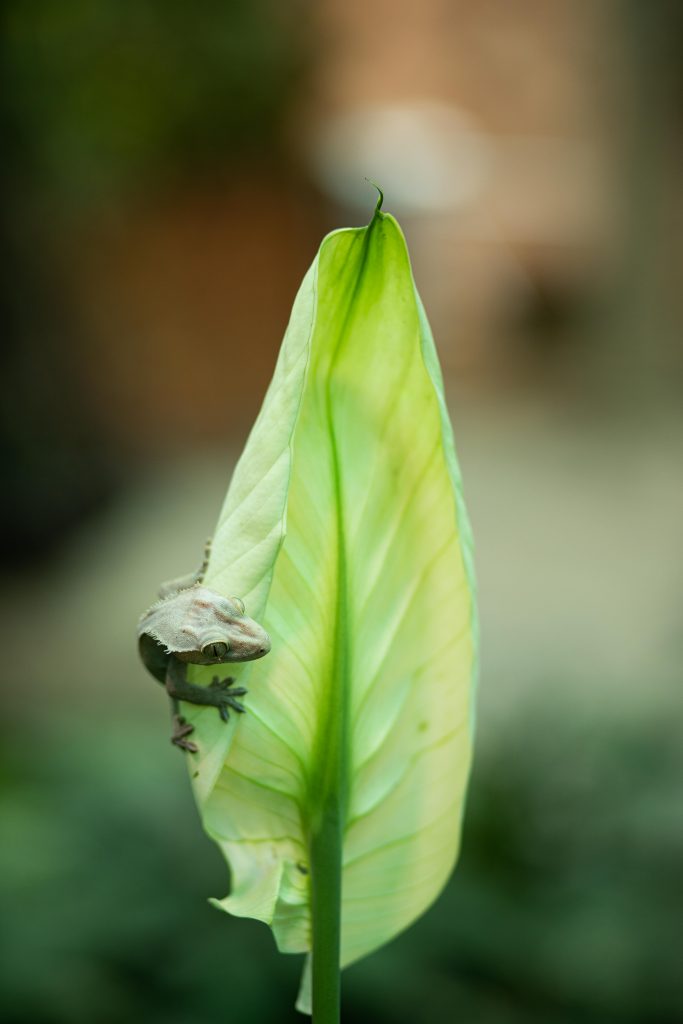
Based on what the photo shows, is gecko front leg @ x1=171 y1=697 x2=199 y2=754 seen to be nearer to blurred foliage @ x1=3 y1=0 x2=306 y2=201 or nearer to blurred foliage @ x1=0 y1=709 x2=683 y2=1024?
blurred foliage @ x1=0 y1=709 x2=683 y2=1024

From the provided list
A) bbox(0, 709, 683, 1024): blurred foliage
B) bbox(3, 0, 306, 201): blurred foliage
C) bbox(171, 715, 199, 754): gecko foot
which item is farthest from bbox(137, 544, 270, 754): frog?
bbox(3, 0, 306, 201): blurred foliage

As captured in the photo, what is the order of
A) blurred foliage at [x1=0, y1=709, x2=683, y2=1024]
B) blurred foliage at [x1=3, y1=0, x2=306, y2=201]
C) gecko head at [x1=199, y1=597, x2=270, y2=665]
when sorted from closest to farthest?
gecko head at [x1=199, y1=597, x2=270, y2=665] < blurred foliage at [x1=0, y1=709, x2=683, y2=1024] < blurred foliage at [x1=3, y1=0, x2=306, y2=201]

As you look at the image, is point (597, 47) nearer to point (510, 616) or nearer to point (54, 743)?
point (510, 616)

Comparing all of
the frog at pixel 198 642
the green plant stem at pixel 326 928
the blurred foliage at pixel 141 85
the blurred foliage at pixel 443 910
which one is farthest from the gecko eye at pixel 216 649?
the blurred foliage at pixel 141 85

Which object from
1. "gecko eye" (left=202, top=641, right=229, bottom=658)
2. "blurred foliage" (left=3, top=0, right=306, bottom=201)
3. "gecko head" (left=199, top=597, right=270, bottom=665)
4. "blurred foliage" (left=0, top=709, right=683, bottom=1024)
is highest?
"blurred foliage" (left=3, top=0, right=306, bottom=201)

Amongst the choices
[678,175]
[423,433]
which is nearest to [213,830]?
[423,433]

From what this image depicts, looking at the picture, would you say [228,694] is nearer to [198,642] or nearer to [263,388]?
[198,642]

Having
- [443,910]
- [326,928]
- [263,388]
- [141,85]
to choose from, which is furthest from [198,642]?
[263,388]
